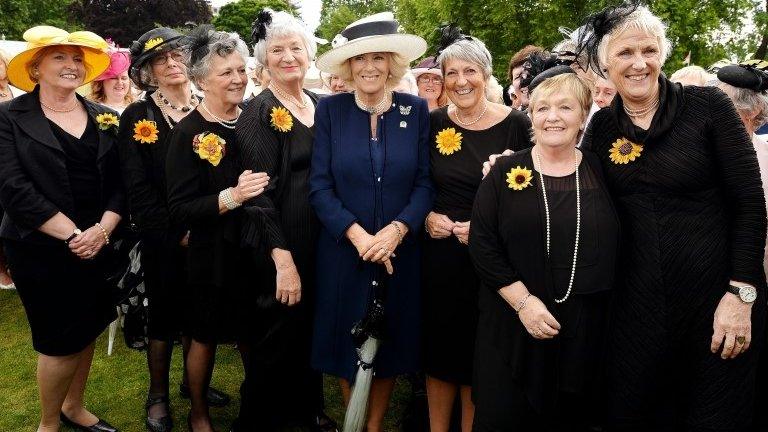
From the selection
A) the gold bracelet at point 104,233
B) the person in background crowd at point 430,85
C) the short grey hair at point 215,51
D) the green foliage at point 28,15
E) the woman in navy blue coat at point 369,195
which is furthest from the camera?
the green foliage at point 28,15

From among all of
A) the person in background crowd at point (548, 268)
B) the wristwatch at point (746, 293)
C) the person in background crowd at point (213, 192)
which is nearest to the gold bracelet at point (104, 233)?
the person in background crowd at point (213, 192)

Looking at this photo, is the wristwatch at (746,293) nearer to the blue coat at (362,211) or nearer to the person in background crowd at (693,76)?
the blue coat at (362,211)

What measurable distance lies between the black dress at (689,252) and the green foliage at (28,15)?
33150 millimetres

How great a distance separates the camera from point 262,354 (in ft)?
10.9

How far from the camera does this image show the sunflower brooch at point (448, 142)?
311 cm

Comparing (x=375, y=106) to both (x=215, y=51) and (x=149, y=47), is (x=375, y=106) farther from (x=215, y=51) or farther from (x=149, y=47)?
(x=149, y=47)

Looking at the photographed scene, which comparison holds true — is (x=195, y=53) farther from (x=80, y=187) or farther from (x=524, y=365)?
(x=524, y=365)

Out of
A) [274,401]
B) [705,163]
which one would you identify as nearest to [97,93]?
[274,401]

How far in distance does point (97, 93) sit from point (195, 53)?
266 cm

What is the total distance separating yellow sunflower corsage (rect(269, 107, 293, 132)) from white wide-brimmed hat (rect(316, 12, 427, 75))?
15.0 inches

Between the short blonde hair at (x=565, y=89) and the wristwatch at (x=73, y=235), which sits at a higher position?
the short blonde hair at (x=565, y=89)

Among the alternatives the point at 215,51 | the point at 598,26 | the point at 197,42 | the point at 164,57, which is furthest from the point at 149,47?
the point at 598,26

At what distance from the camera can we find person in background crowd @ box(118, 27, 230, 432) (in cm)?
349

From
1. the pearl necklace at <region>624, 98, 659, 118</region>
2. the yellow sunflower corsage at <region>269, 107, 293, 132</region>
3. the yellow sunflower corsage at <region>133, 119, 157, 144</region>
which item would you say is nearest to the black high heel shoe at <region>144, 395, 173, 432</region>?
the yellow sunflower corsage at <region>133, 119, 157, 144</region>
